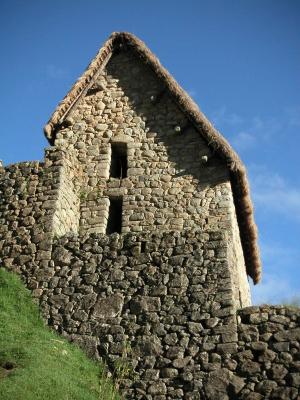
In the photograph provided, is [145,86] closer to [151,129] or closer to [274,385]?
[151,129]

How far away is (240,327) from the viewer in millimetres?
8820

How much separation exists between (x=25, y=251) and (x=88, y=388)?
3.75 meters

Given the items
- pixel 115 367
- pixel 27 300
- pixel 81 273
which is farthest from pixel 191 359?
pixel 27 300

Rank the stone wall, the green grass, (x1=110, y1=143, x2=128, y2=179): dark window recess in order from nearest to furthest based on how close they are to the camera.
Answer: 1. the green grass
2. the stone wall
3. (x1=110, y1=143, x2=128, y2=179): dark window recess

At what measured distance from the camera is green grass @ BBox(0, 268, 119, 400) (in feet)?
24.7

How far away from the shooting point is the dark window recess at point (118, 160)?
45.1 feet

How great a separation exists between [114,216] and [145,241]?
3.09 metres

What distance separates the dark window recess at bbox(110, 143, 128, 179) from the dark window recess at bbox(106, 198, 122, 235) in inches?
Answer: 33.4

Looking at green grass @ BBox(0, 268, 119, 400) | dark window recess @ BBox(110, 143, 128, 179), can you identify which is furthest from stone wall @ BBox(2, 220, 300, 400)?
dark window recess @ BBox(110, 143, 128, 179)

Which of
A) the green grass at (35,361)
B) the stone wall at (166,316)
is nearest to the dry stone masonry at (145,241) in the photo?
the stone wall at (166,316)

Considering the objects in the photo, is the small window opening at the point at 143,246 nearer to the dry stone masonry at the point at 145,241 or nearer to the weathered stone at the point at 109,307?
the dry stone masonry at the point at 145,241

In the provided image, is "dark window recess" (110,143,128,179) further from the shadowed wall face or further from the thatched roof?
the thatched roof

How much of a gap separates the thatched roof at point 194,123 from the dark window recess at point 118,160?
1.81 meters

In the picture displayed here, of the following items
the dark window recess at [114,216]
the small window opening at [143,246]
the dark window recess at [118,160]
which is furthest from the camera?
the dark window recess at [118,160]
